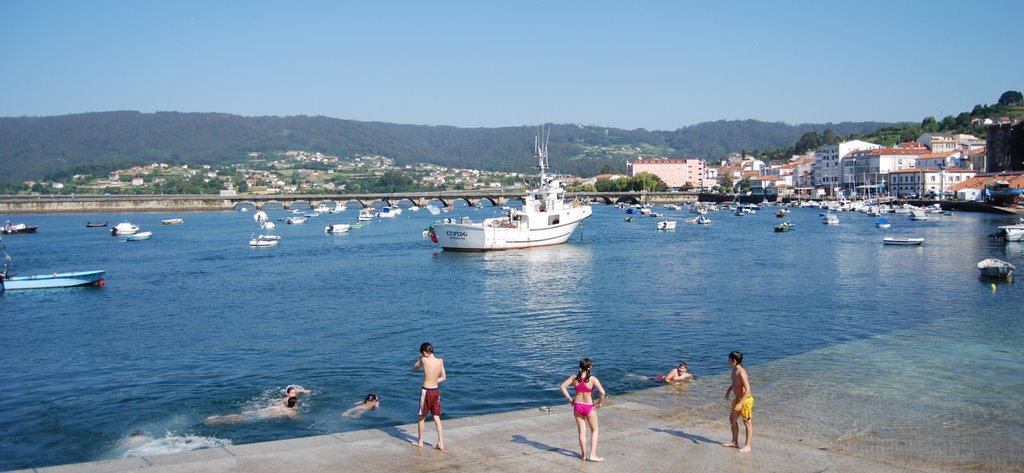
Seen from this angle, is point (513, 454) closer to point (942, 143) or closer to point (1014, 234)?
point (1014, 234)

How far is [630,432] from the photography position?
14.8 metres

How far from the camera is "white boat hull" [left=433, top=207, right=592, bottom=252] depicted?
6375 centimetres

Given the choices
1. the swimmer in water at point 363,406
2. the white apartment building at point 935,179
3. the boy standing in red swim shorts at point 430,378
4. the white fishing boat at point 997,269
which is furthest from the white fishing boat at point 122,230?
the white apartment building at point 935,179

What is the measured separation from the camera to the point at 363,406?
1909 cm

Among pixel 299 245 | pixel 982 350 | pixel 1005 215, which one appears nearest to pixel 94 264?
pixel 299 245

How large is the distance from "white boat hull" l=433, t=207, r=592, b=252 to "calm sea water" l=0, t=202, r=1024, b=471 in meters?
4.37

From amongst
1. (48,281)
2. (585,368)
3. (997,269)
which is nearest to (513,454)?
(585,368)

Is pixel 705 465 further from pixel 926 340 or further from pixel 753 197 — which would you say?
pixel 753 197

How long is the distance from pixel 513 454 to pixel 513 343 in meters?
14.0

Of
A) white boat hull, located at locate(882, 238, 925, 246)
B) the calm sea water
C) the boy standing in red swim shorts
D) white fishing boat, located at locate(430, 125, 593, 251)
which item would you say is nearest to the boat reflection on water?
the calm sea water

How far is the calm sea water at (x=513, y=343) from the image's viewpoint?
17.5m

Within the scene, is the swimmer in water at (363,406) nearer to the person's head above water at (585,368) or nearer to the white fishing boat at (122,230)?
the person's head above water at (585,368)

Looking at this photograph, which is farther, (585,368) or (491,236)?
(491,236)

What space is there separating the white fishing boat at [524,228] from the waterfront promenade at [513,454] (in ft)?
160
